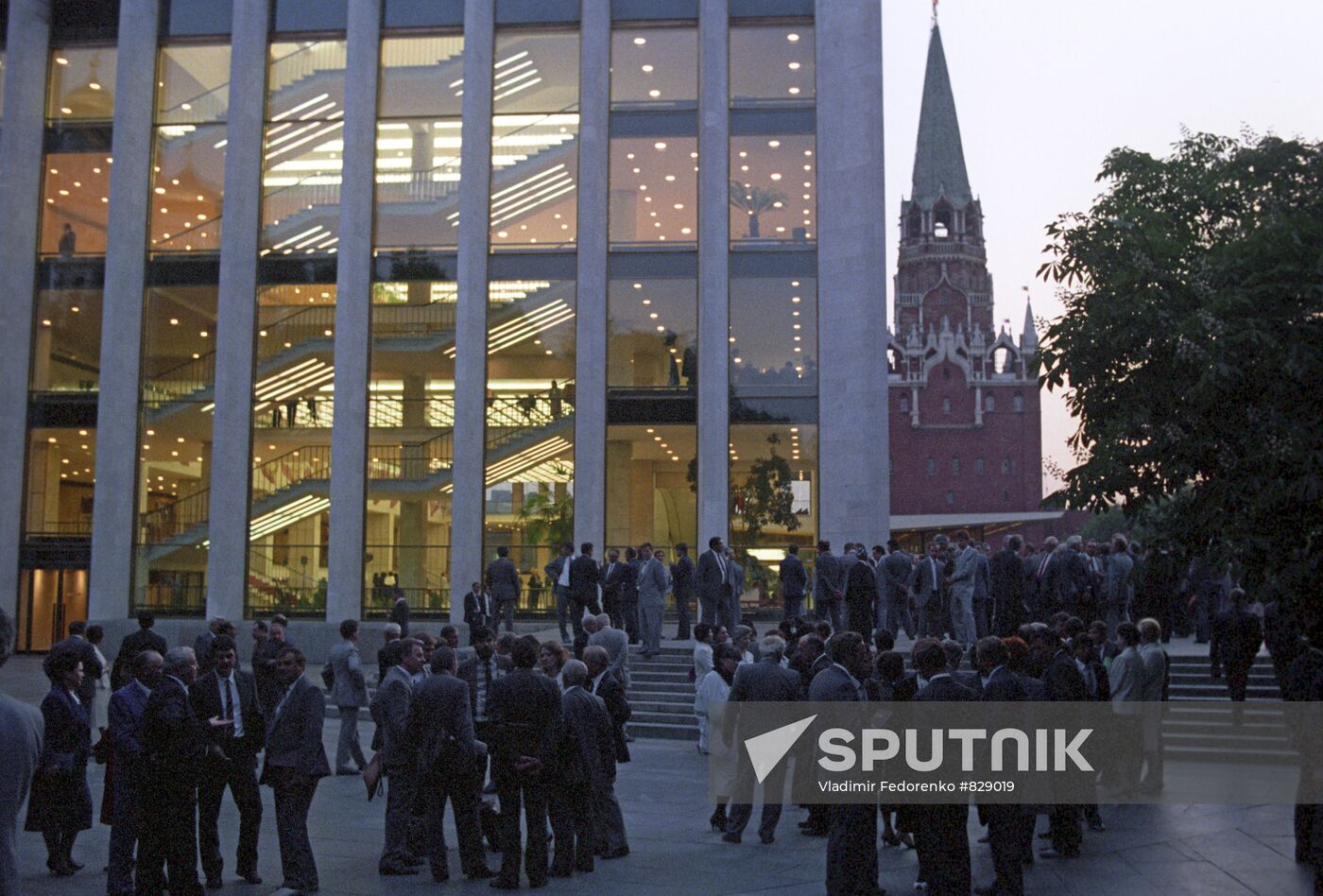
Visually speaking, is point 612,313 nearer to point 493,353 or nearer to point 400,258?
point 493,353

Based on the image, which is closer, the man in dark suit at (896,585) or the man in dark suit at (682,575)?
the man in dark suit at (682,575)

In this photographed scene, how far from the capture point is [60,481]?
95.5 feet

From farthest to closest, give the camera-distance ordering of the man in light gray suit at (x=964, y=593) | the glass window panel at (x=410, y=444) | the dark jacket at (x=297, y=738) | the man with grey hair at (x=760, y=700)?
the glass window panel at (x=410, y=444), the man in light gray suit at (x=964, y=593), the man with grey hair at (x=760, y=700), the dark jacket at (x=297, y=738)

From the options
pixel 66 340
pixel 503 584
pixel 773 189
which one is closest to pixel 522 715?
pixel 503 584

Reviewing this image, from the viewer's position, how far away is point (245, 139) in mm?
28453

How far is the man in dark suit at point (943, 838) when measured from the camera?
8.28 meters

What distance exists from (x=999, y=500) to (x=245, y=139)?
90.7m

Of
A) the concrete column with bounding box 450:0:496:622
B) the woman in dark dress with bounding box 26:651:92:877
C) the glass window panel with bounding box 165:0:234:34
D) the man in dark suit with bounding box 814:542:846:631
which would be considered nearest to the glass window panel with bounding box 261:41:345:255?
the glass window panel with bounding box 165:0:234:34

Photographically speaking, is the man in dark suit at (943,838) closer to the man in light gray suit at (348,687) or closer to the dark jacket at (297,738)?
the dark jacket at (297,738)

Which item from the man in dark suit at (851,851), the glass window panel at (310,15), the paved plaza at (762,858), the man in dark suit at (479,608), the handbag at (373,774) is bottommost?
the paved plaza at (762,858)

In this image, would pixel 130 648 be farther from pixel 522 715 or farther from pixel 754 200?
pixel 754 200

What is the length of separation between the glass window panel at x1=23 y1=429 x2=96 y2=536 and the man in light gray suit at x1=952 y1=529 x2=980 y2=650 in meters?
21.3

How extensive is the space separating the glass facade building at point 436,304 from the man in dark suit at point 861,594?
6.85 m

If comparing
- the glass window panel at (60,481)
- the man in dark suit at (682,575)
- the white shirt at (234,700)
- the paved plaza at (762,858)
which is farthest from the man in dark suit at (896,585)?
the glass window panel at (60,481)
